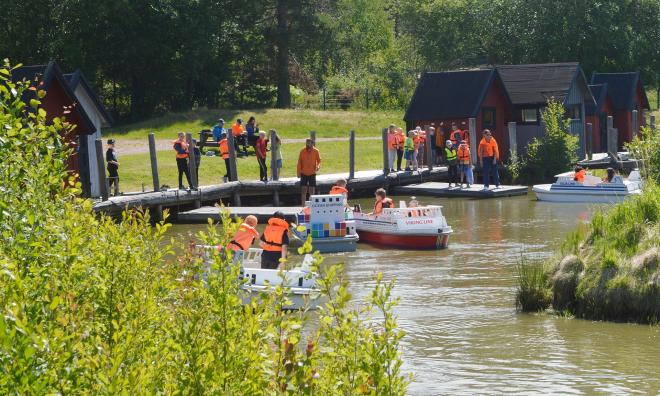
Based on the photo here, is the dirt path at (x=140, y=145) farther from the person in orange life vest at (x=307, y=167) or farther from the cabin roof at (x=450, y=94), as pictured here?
the person in orange life vest at (x=307, y=167)

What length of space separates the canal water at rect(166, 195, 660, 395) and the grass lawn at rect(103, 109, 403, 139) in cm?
2836

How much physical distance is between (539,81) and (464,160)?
11.7 metres

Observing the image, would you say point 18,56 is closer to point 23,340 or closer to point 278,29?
point 278,29

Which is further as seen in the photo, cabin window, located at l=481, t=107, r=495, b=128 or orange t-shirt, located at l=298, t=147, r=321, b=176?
cabin window, located at l=481, t=107, r=495, b=128

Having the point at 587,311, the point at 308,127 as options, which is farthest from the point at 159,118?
the point at 587,311

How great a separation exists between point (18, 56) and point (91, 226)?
47.7m

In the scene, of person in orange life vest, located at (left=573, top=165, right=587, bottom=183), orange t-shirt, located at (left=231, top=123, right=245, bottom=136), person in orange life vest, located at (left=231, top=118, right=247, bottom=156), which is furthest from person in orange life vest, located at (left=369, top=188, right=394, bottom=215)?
orange t-shirt, located at (left=231, top=123, right=245, bottom=136)

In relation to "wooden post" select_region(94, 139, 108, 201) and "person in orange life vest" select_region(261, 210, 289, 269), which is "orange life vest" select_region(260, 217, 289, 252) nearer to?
"person in orange life vest" select_region(261, 210, 289, 269)

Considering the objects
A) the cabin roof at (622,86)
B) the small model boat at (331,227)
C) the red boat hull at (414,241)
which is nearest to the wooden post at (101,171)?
the small model boat at (331,227)

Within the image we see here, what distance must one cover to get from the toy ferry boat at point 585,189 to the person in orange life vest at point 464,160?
120 inches

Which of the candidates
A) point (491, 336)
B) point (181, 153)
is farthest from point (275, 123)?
point (491, 336)

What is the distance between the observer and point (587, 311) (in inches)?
704

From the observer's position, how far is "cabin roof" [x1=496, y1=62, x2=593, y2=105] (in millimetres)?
48469

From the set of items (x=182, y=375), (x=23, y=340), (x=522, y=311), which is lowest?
(x=522, y=311)
